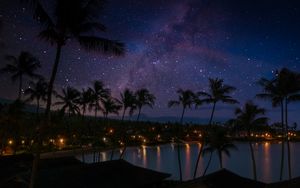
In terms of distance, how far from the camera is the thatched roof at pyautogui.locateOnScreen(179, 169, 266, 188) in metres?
23.4

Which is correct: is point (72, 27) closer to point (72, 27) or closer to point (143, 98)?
point (72, 27)

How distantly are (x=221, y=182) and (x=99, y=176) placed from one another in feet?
30.8

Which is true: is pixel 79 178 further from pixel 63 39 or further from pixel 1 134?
pixel 1 134

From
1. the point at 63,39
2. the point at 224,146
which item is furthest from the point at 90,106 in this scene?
the point at 63,39

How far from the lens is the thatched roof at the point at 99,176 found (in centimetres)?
2541

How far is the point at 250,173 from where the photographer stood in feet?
231

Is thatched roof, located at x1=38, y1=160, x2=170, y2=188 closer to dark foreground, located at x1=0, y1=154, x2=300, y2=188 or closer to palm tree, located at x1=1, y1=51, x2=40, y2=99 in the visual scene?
dark foreground, located at x1=0, y1=154, x2=300, y2=188

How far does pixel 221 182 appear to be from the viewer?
24094 mm

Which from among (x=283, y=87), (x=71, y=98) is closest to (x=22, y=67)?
(x=71, y=98)

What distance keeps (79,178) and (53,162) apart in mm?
11137

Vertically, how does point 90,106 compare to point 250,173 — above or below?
above

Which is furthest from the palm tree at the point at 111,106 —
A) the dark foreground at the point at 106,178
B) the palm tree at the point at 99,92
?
the dark foreground at the point at 106,178

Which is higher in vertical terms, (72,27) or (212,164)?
(72,27)

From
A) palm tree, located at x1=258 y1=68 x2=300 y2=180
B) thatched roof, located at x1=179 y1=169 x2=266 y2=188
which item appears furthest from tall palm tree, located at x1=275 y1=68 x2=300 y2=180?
thatched roof, located at x1=179 y1=169 x2=266 y2=188
